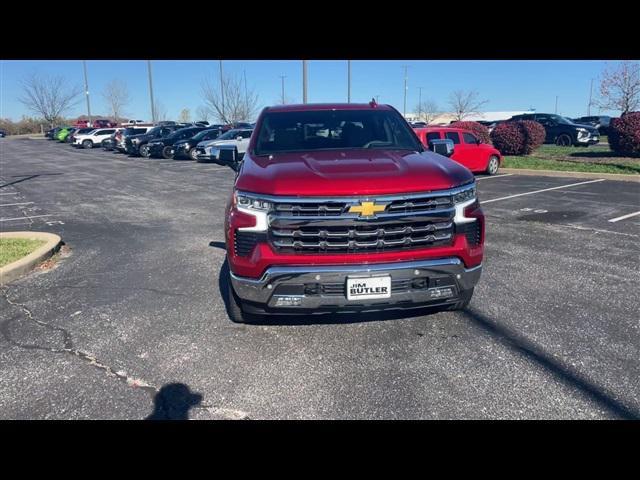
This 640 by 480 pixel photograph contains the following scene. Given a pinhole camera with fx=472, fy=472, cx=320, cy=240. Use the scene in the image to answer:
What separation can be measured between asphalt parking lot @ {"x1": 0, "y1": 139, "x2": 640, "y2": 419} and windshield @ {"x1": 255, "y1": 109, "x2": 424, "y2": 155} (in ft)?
5.48

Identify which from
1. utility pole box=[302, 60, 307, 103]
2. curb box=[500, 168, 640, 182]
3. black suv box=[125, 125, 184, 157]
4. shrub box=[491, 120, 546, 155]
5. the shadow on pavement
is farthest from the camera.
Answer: black suv box=[125, 125, 184, 157]

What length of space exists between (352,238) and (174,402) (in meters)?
1.63

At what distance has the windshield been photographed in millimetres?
4688

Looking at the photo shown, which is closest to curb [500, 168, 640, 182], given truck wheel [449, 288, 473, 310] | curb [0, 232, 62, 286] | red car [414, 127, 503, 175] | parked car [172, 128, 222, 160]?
red car [414, 127, 503, 175]

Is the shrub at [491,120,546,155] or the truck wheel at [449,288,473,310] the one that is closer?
the truck wheel at [449,288,473,310]

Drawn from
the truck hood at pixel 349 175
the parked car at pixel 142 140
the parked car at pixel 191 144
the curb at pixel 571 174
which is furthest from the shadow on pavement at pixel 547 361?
the parked car at pixel 142 140

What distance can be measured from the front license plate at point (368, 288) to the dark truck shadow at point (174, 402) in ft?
4.09

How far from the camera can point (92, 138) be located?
131 ft

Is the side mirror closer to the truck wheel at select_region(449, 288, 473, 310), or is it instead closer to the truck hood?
the truck hood

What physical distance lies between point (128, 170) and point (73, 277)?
1616 centimetres

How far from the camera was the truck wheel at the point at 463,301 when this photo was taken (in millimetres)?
3729

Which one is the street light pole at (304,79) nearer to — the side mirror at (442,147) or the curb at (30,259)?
the curb at (30,259)

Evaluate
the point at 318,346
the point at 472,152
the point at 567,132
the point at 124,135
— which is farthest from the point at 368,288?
the point at 124,135
